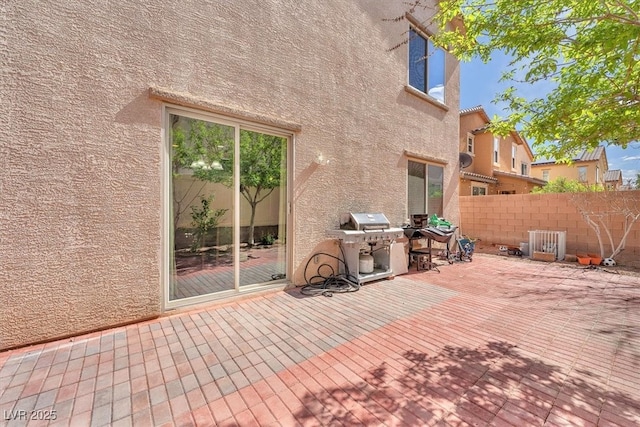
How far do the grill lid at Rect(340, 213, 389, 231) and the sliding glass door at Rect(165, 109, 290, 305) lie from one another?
1.53 metres

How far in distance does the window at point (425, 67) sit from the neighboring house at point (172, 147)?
1.51 m

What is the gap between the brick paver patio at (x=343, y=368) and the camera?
7.13 ft

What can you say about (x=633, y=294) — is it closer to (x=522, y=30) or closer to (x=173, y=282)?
(x=522, y=30)

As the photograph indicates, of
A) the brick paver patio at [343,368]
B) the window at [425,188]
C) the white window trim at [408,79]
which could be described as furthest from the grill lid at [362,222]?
the white window trim at [408,79]

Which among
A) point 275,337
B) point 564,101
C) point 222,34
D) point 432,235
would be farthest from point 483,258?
point 222,34

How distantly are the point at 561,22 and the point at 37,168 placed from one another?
6890mm

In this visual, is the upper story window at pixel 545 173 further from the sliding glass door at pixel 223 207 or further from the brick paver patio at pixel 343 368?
the sliding glass door at pixel 223 207

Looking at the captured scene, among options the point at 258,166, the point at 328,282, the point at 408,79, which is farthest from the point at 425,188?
the point at 258,166

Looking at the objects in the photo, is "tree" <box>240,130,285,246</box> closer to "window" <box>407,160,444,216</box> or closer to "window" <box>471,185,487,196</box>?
"window" <box>407,160,444,216</box>

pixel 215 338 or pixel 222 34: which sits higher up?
pixel 222 34

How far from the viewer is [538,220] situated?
9.45m

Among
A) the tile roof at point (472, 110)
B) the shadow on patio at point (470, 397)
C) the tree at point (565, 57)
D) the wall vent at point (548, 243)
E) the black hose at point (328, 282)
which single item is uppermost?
the tile roof at point (472, 110)

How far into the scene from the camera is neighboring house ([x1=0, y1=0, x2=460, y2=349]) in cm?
309

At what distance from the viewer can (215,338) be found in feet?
11.1
